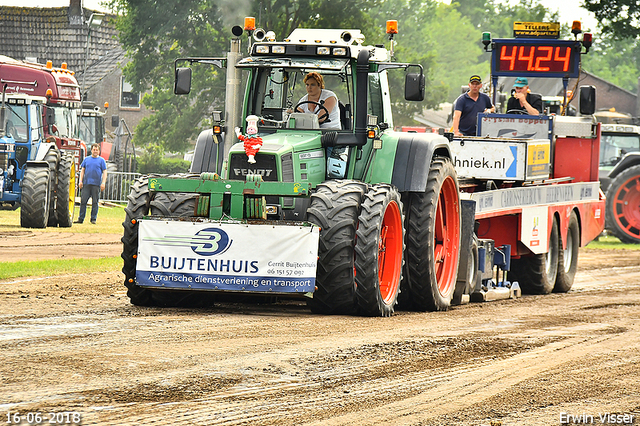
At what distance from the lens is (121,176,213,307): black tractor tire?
30.2 ft

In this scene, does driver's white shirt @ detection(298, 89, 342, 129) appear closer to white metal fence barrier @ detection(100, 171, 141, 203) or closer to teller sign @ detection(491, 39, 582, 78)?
teller sign @ detection(491, 39, 582, 78)

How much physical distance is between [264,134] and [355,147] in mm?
904

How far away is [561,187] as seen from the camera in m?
14.4

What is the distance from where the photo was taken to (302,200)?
31.1 ft

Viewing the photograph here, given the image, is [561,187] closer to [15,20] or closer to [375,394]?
[375,394]

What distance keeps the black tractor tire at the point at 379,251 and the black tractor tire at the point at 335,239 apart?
7 centimetres

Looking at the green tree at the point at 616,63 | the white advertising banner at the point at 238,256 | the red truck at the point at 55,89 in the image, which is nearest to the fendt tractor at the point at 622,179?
the red truck at the point at 55,89

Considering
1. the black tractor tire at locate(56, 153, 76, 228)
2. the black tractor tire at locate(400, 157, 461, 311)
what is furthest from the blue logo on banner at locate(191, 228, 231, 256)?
the black tractor tire at locate(56, 153, 76, 228)

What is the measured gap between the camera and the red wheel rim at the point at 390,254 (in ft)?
31.8

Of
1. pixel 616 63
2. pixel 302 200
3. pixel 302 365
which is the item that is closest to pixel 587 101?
pixel 302 200

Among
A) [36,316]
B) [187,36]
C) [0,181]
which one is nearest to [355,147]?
[36,316]

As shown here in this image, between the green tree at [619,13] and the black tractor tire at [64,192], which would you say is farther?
the green tree at [619,13]

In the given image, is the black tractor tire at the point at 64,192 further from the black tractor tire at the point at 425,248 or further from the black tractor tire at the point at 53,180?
the black tractor tire at the point at 425,248
